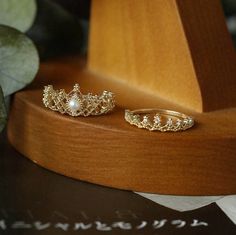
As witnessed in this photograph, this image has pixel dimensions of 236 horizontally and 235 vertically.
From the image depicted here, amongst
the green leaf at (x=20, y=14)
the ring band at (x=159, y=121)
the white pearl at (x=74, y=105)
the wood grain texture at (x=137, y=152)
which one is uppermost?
the green leaf at (x=20, y=14)

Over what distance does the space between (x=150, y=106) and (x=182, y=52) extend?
0.06 meters

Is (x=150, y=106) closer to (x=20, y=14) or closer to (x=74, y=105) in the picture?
(x=74, y=105)

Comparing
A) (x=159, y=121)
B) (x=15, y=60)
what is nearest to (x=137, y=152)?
(x=159, y=121)

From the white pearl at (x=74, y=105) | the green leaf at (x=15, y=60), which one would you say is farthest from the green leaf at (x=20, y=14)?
the white pearl at (x=74, y=105)

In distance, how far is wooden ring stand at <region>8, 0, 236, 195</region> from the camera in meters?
0.47

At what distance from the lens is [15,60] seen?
0.57 metres

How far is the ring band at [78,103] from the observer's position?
0.50 metres

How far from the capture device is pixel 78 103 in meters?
0.50

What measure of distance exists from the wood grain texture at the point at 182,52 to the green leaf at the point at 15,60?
0.38 feet

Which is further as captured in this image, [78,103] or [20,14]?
[20,14]

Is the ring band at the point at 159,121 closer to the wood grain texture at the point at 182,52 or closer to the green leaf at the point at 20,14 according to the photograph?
the wood grain texture at the point at 182,52

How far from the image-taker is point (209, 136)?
0.46 m

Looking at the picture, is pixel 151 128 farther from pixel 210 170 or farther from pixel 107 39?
pixel 107 39

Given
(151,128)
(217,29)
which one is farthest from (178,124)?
(217,29)
